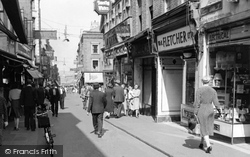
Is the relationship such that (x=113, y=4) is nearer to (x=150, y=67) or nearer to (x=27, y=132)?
(x=150, y=67)

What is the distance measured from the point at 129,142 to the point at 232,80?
3.77 meters

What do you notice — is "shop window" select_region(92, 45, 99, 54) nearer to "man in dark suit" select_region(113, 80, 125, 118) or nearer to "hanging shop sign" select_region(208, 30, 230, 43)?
"man in dark suit" select_region(113, 80, 125, 118)

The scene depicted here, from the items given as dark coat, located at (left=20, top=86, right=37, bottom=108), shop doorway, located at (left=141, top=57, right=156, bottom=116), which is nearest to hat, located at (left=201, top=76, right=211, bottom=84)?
dark coat, located at (left=20, top=86, right=37, bottom=108)

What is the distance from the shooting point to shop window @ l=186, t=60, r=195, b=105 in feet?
32.2

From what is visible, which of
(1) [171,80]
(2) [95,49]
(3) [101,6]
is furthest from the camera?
(2) [95,49]

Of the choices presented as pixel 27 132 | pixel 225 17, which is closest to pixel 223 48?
pixel 225 17

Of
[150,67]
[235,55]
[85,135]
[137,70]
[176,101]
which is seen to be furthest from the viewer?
[137,70]

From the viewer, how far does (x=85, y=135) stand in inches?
353

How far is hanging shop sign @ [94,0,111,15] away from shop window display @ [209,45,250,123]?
1362 cm

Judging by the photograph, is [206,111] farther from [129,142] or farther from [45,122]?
[45,122]

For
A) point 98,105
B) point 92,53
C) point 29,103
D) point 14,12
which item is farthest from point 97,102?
point 92,53

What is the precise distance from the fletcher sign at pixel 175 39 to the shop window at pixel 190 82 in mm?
911

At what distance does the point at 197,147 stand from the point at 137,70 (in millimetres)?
9155

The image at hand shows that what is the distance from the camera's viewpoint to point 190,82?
10031 mm
